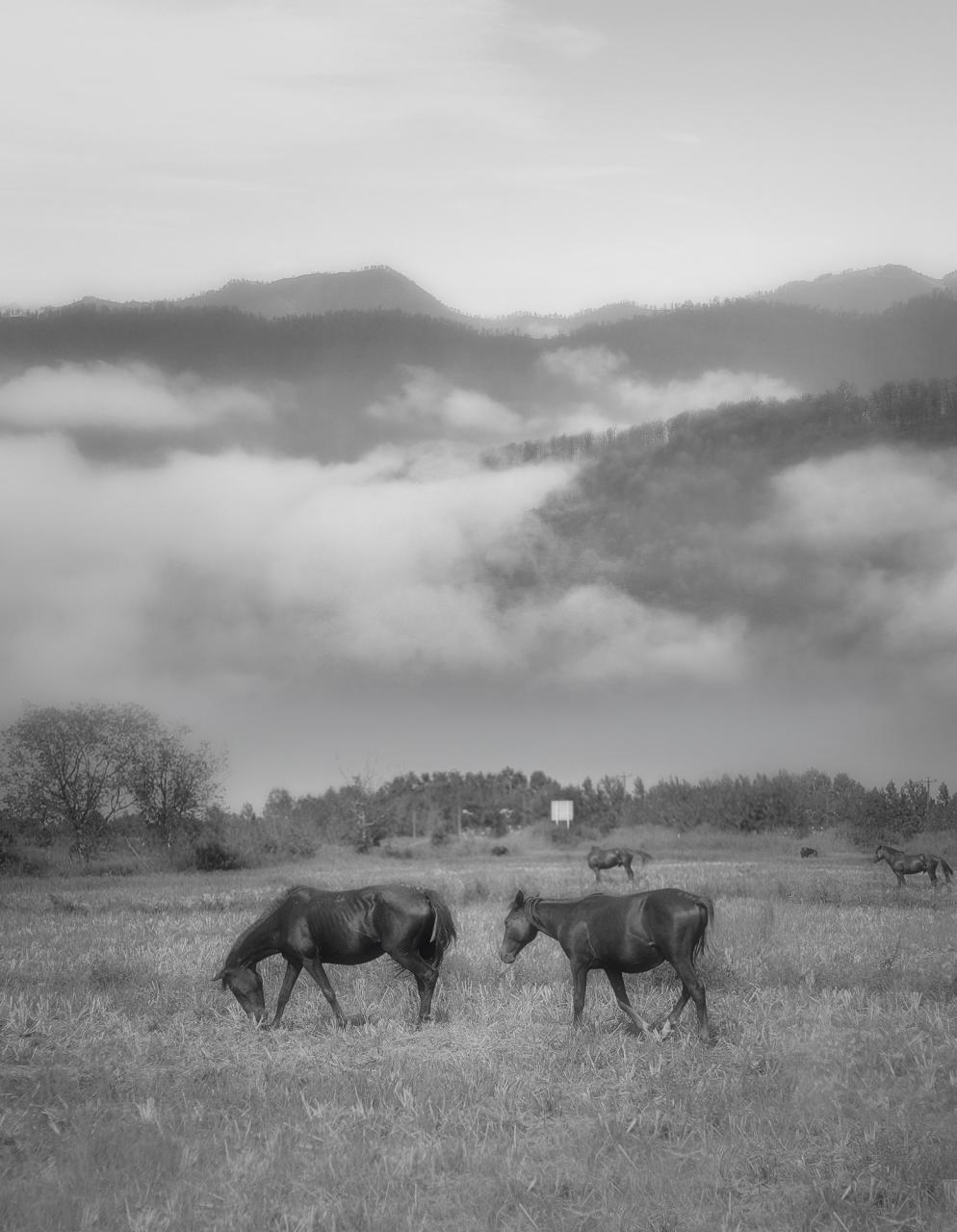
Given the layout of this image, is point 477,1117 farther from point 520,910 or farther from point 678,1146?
point 520,910

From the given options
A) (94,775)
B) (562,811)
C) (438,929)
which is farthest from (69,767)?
(438,929)

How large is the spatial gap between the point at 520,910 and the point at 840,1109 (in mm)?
5310

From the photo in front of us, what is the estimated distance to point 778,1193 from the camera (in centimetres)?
778

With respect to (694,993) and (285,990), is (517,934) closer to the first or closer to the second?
(694,993)

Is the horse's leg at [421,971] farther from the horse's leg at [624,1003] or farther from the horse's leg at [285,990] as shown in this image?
the horse's leg at [624,1003]

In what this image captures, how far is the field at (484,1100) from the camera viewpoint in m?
7.60

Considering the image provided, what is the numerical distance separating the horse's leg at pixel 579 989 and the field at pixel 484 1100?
233mm

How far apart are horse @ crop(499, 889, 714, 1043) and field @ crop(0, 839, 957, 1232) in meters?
0.41

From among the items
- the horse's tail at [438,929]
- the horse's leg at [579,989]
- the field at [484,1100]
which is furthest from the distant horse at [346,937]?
the horse's leg at [579,989]

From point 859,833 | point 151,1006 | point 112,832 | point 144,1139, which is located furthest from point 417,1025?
point 859,833

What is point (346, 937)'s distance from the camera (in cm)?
1348

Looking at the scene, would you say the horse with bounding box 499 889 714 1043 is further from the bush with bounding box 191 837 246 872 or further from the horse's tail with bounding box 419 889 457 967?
the bush with bounding box 191 837 246 872

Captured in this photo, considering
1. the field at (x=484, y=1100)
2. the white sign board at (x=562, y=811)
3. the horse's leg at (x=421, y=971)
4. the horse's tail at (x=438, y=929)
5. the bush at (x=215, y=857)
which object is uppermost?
the horse's tail at (x=438, y=929)

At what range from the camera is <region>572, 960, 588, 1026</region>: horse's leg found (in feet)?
41.5
